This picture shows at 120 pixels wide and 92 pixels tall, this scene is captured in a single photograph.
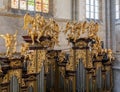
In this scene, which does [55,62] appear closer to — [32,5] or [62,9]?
[32,5]

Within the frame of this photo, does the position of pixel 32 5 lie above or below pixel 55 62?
above

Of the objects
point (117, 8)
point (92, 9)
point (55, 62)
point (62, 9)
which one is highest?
point (117, 8)

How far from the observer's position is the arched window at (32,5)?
13.6 metres

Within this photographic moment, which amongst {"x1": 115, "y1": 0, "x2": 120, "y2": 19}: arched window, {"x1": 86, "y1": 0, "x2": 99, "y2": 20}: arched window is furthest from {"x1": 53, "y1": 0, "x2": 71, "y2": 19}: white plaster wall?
{"x1": 115, "y1": 0, "x2": 120, "y2": 19}: arched window

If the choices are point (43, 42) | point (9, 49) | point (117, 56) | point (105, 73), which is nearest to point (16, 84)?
point (9, 49)

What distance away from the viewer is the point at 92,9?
1755 cm

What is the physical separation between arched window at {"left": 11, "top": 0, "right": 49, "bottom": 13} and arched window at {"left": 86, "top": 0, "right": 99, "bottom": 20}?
3.62m

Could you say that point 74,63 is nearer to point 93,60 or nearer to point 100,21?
point 93,60

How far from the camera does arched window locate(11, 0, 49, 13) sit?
13.6m

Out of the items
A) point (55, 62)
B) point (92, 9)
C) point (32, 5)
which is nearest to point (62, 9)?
point (32, 5)

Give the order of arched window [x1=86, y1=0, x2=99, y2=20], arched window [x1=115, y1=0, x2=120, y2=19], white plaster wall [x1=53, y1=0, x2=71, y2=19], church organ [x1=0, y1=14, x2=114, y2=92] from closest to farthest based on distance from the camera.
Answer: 1. church organ [x1=0, y1=14, x2=114, y2=92]
2. white plaster wall [x1=53, y1=0, x2=71, y2=19]
3. arched window [x1=86, y1=0, x2=99, y2=20]
4. arched window [x1=115, y1=0, x2=120, y2=19]

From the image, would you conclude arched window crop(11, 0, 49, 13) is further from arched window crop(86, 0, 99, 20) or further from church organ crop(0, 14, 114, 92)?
church organ crop(0, 14, 114, 92)

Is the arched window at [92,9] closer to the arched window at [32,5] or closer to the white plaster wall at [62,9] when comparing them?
the white plaster wall at [62,9]

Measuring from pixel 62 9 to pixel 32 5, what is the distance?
2.06 meters
